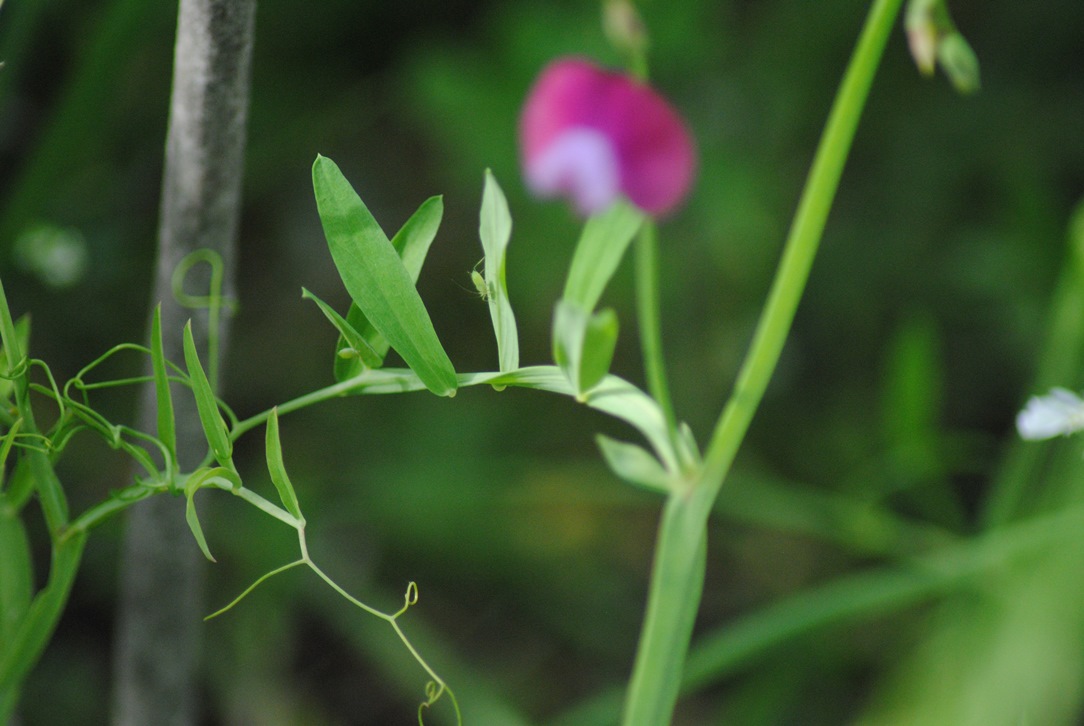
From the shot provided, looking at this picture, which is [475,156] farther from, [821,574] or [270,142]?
[821,574]

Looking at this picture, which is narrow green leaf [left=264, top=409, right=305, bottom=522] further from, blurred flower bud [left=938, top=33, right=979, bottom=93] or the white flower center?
blurred flower bud [left=938, top=33, right=979, bottom=93]

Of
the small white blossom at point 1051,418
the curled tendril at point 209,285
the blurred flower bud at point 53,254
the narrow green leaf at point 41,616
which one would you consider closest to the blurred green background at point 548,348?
the blurred flower bud at point 53,254

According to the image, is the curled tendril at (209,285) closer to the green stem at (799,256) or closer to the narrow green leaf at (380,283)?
the narrow green leaf at (380,283)

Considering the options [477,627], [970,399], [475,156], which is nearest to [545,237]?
[475,156]

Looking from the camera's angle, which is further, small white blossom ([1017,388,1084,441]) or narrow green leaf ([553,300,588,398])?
small white blossom ([1017,388,1084,441])

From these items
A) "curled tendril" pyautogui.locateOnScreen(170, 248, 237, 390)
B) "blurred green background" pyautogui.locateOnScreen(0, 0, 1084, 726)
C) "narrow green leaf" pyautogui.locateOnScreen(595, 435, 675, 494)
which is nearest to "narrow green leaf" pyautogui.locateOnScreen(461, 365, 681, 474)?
"narrow green leaf" pyautogui.locateOnScreen(595, 435, 675, 494)

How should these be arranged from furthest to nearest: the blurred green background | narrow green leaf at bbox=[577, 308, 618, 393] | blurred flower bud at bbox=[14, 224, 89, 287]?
1. the blurred green background
2. blurred flower bud at bbox=[14, 224, 89, 287]
3. narrow green leaf at bbox=[577, 308, 618, 393]
